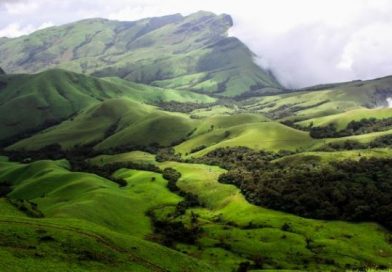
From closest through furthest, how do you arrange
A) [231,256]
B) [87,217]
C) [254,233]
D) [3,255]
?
1. [3,255]
2. [231,256]
3. [87,217]
4. [254,233]

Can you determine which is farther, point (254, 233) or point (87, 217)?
point (254, 233)

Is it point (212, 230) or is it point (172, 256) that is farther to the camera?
point (212, 230)

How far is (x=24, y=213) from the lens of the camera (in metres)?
150

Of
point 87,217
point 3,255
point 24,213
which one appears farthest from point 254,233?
point 3,255

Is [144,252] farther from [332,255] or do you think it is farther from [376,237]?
[376,237]

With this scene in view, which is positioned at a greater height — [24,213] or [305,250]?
[24,213]

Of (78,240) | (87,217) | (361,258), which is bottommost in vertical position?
(361,258)

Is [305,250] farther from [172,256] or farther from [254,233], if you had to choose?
[172,256]

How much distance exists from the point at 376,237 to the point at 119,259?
A: 127 meters

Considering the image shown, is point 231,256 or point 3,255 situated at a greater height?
point 3,255

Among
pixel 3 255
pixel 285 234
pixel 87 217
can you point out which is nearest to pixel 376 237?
pixel 285 234

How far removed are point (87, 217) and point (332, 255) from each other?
277ft

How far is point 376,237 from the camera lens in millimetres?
188875

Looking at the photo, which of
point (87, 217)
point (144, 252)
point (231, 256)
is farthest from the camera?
point (87, 217)
